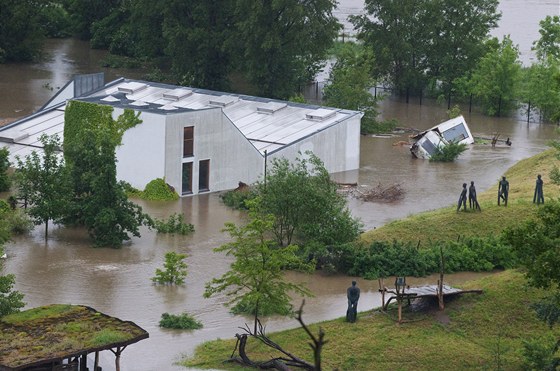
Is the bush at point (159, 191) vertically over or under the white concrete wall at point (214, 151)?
under

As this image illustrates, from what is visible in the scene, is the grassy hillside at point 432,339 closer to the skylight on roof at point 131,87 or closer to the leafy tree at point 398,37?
the skylight on roof at point 131,87

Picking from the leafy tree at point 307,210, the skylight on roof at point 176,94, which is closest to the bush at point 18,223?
the leafy tree at point 307,210

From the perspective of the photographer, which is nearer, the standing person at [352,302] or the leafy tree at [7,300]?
the leafy tree at [7,300]

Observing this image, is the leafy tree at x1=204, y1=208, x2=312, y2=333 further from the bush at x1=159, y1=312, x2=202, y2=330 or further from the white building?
the white building

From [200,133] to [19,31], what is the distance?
30.6 m

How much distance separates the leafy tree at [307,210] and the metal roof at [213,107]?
392 inches

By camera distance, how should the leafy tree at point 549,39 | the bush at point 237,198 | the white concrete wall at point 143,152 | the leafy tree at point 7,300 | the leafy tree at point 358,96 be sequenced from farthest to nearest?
the leafy tree at point 549,39 → the leafy tree at point 358,96 → the white concrete wall at point 143,152 → the bush at point 237,198 → the leafy tree at point 7,300

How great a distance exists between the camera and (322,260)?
4000 centimetres

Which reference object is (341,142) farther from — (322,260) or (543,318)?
(543,318)

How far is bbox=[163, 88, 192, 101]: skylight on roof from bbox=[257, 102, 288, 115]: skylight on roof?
134 inches

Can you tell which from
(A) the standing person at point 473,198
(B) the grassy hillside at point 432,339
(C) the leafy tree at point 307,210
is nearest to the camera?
(B) the grassy hillside at point 432,339

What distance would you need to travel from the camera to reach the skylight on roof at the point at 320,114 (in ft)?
182

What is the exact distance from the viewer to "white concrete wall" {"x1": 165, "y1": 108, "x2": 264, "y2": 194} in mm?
50062

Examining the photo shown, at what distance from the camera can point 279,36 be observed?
223 ft
